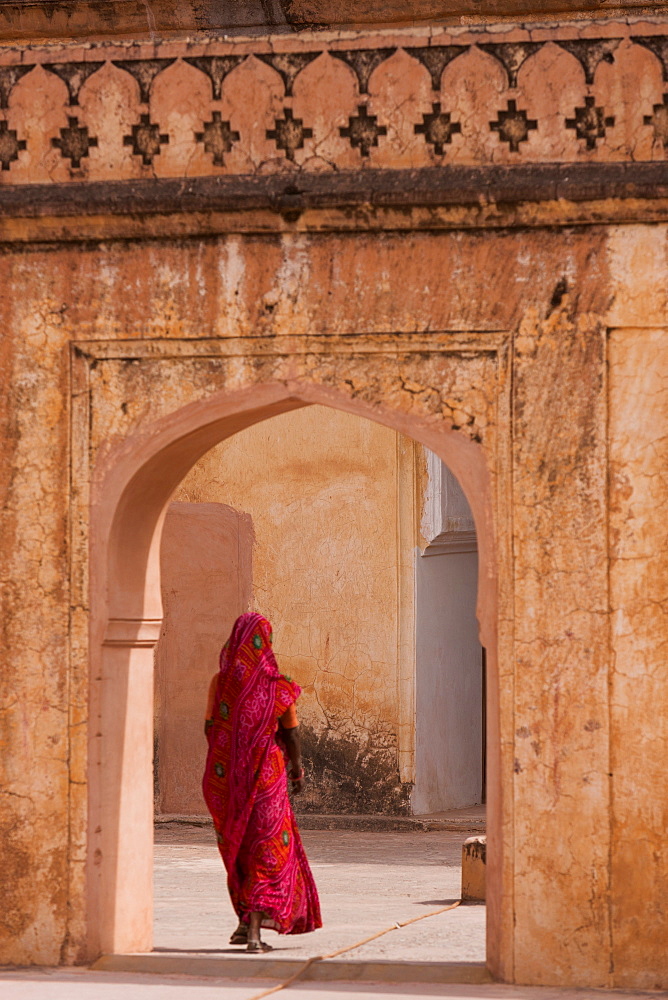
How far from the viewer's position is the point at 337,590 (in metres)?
10.9

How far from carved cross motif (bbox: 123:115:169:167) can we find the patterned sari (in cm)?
176

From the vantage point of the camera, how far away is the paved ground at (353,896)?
6.17 metres

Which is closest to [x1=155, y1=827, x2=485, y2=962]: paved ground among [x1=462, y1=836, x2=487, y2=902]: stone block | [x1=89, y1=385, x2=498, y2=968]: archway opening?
[x1=462, y1=836, x2=487, y2=902]: stone block

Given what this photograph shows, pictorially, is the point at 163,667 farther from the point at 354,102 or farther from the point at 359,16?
the point at 354,102

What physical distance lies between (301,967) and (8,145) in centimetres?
312

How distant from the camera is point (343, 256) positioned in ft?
18.1

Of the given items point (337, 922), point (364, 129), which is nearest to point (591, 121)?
point (364, 129)

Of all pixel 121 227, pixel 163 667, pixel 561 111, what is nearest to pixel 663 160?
pixel 561 111

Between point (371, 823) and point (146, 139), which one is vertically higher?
point (146, 139)

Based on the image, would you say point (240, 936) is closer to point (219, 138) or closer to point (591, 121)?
point (219, 138)

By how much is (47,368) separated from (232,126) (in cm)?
108

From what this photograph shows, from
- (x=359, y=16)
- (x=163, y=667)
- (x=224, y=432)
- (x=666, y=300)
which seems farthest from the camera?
(x=163, y=667)

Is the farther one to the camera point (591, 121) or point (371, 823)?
point (371, 823)

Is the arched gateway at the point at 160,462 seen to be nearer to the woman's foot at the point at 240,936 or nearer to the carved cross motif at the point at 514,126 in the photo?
the woman's foot at the point at 240,936
